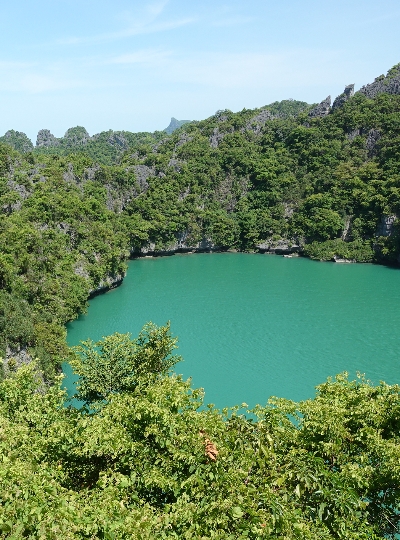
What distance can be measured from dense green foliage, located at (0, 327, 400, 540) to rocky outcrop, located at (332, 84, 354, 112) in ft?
145

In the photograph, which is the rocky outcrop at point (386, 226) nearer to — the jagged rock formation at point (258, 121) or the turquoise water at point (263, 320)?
the turquoise water at point (263, 320)

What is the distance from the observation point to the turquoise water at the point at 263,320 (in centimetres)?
1670

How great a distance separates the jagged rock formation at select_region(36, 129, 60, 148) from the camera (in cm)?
7869

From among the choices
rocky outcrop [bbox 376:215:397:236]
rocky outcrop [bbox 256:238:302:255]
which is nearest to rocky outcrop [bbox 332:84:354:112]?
rocky outcrop [bbox 376:215:397:236]

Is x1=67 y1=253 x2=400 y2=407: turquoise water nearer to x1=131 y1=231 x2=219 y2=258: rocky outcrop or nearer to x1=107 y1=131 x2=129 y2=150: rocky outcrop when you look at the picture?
x1=131 y1=231 x2=219 y2=258: rocky outcrop

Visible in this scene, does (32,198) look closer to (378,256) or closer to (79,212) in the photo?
(79,212)

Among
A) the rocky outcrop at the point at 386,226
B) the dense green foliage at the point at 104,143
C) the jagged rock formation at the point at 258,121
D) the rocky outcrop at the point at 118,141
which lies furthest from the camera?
the rocky outcrop at the point at 118,141

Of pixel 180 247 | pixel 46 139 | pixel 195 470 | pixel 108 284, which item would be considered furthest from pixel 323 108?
pixel 46 139

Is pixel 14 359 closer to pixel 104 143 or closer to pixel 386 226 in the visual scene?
pixel 386 226

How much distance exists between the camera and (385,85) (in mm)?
44000

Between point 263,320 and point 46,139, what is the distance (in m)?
68.9

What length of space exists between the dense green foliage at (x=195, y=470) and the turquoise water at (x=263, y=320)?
8.10 metres

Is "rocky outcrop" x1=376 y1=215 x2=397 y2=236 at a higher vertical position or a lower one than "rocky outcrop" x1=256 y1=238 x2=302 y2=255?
higher

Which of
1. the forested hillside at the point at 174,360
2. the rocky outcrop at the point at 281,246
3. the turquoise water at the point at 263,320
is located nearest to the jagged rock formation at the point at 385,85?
the forested hillside at the point at 174,360
